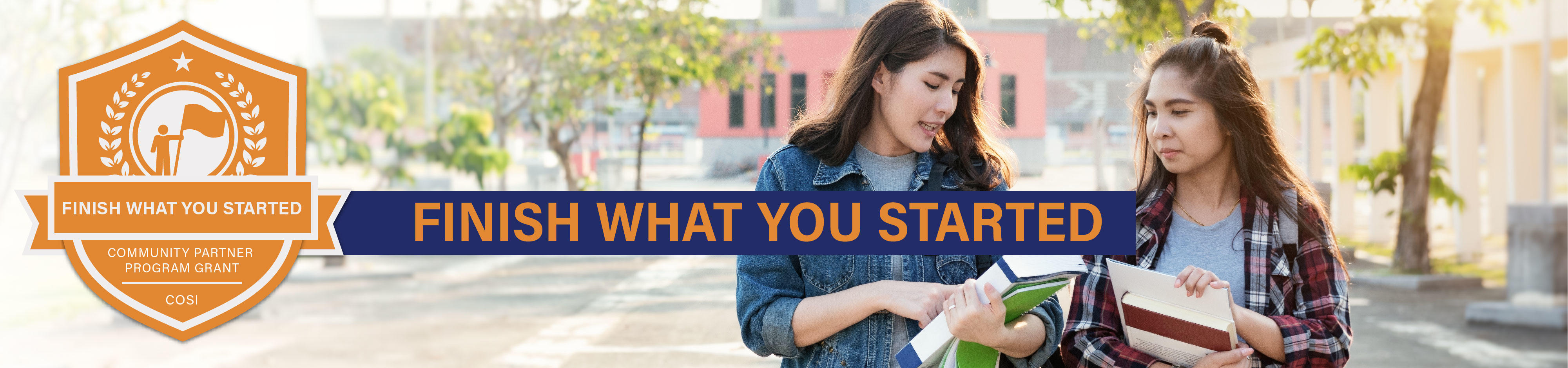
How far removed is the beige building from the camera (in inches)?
342

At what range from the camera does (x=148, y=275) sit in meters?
2.42

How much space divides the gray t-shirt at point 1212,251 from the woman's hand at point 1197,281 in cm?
17

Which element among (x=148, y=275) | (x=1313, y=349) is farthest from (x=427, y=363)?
(x=1313, y=349)

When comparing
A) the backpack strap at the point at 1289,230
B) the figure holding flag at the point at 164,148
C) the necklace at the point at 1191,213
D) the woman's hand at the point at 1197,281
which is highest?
the figure holding flag at the point at 164,148

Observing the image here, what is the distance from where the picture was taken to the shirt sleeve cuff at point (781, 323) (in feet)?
5.32

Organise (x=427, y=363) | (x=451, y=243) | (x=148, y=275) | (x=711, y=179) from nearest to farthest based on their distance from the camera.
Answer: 1. (x=451, y=243)
2. (x=148, y=275)
3. (x=427, y=363)
4. (x=711, y=179)

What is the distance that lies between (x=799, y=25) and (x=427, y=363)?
390 cm

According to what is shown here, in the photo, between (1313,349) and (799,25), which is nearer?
(1313,349)

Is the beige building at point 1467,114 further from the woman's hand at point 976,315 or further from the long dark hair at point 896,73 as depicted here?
the woman's hand at point 976,315

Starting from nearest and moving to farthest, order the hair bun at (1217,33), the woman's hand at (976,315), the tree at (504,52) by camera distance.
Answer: the woman's hand at (976,315) → the hair bun at (1217,33) → the tree at (504,52)

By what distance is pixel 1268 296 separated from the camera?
174cm

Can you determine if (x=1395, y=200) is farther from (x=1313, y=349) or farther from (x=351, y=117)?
(x=1313, y=349)

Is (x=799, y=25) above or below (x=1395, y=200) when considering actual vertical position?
above

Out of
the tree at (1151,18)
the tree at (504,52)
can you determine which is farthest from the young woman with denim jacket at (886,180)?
the tree at (504,52)
